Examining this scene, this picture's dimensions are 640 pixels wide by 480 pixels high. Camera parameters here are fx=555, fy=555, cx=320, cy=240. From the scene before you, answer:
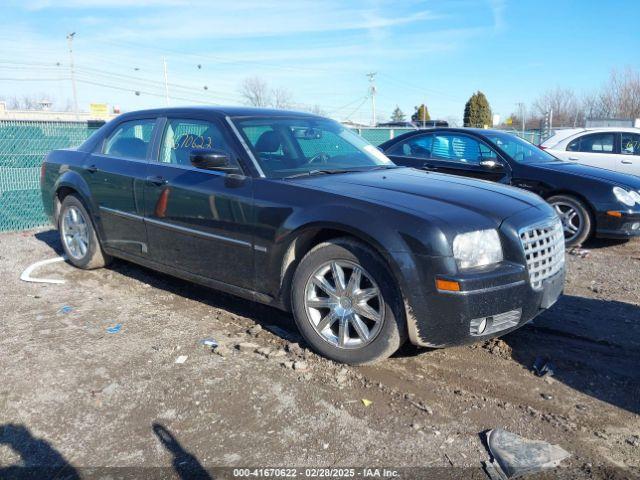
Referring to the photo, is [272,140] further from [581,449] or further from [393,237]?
[581,449]

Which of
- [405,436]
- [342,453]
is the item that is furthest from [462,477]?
[342,453]

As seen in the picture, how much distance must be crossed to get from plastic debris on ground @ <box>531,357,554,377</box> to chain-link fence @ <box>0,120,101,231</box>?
7.72 meters

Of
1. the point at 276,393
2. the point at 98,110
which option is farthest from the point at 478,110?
the point at 276,393

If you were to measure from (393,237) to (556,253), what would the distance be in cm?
125

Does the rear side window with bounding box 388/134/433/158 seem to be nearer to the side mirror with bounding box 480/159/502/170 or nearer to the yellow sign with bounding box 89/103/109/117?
the side mirror with bounding box 480/159/502/170

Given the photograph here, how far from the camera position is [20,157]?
8484 millimetres

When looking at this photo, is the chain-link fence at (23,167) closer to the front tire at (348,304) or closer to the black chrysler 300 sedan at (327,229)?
the black chrysler 300 sedan at (327,229)

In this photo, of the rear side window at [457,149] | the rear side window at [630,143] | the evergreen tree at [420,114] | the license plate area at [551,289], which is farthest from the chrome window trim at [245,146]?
the evergreen tree at [420,114]

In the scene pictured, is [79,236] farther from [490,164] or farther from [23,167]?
[490,164]

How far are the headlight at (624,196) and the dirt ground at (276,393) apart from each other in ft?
8.05

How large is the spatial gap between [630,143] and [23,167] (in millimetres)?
10815

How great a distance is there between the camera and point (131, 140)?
529 centimetres

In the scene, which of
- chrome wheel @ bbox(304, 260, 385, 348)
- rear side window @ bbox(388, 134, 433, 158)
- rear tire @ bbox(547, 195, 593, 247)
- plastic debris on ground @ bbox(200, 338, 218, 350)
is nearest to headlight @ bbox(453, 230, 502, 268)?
chrome wheel @ bbox(304, 260, 385, 348)

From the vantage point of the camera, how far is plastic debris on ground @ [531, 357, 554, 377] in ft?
11.7
